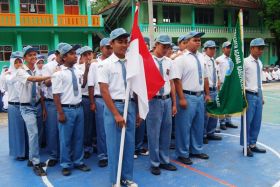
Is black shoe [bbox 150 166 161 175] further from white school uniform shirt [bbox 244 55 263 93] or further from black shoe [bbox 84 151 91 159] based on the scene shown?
white school uniform shirt [bbox 244 55 263 93]

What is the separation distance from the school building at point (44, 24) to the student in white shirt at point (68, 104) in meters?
16.5

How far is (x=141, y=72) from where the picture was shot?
4133 millimetres

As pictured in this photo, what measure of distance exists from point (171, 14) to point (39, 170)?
→ 860 inches

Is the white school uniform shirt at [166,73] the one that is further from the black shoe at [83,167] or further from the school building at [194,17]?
the school building at [194,17]

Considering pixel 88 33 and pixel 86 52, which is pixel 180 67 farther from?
pixel 88 33

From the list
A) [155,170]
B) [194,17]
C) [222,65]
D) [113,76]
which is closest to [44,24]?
[194,17]

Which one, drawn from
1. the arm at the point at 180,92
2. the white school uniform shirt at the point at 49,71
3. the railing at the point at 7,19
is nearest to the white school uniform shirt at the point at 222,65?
the arm at the point at 180,92

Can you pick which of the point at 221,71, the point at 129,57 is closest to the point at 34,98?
the point at 129,57

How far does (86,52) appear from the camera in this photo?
5652 millimetres

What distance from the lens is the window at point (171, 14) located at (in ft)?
81.8

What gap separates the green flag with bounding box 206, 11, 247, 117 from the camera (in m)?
5.33

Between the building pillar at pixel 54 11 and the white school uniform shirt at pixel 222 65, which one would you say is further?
the building pillar at pixel 54 11

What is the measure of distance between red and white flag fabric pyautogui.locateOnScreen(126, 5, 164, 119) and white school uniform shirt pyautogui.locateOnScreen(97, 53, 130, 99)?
133 millimetres

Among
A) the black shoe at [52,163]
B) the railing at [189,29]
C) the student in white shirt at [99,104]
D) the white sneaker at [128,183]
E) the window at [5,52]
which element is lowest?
the black shoe at [52,163]
